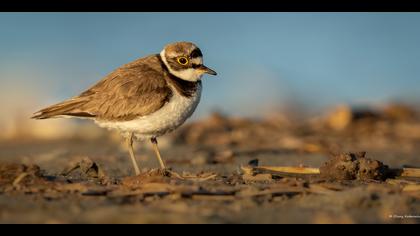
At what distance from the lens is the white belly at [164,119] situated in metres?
5.46

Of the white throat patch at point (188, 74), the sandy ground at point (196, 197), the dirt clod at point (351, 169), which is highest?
the white throat patch at point (188, 74)

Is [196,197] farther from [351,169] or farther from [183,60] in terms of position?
[183,60]

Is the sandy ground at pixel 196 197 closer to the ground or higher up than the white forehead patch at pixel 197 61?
closer to the ground

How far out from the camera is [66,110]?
19.1ft

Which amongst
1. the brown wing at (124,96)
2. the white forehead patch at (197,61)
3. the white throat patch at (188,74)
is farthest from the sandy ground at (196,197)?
the white forehead patch at (197,61)

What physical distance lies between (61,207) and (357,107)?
8228mm

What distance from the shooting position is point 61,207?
3.33m

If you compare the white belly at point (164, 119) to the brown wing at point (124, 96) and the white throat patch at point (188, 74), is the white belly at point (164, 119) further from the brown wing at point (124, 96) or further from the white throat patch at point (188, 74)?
the white throat patch at point (188, 74)

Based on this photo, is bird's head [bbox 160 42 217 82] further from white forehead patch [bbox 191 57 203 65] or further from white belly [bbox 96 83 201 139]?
white belly [bbox 96 83 201 139]

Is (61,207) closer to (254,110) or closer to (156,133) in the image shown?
(156,133)

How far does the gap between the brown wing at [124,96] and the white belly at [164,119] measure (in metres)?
0.05

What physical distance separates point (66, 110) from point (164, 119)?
100cm

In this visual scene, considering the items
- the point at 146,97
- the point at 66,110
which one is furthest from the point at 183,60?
the point at 66,110
